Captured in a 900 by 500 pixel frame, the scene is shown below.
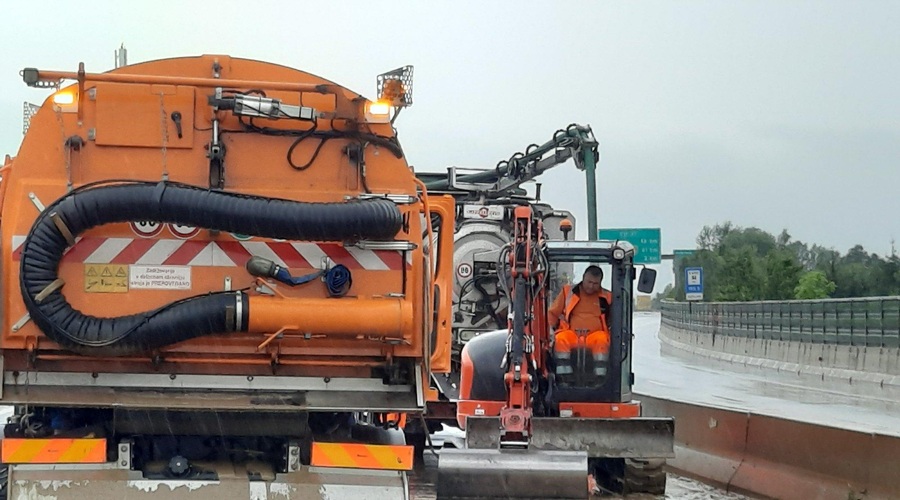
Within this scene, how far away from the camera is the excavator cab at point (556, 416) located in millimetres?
9102

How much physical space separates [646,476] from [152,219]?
5.33m

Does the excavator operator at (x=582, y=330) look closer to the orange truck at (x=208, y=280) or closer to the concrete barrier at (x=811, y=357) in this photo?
the orange truck at (x=208, y=280)

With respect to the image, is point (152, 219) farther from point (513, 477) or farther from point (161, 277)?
point (513, 477)

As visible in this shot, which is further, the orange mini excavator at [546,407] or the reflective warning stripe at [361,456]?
the orange mini excavator at [546,407]

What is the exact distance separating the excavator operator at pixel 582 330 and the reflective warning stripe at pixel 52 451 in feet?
16.4

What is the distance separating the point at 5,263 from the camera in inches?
271

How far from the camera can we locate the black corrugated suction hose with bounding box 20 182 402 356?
678cm

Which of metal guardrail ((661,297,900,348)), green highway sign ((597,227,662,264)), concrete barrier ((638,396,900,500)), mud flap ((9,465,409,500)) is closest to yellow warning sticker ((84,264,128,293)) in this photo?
mud flap ((9,465,409,500))

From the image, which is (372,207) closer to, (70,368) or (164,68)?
(164,68)

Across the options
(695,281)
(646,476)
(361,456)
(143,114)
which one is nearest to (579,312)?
(646,476)

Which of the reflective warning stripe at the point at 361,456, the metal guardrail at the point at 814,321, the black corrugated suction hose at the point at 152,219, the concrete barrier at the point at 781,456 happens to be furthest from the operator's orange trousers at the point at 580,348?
the metal guardrail at the point at 814,321

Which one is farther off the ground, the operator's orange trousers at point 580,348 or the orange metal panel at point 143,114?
the orange metal panel at point 143,114

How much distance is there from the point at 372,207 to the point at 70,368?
6.69 ft

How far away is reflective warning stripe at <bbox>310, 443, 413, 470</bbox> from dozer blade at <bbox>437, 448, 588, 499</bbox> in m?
1.82
